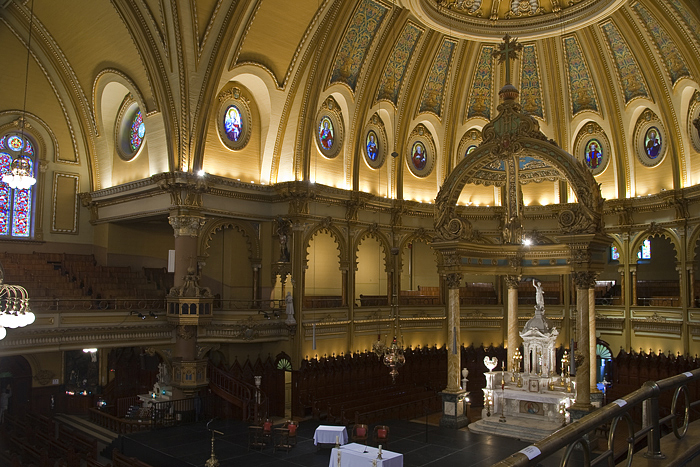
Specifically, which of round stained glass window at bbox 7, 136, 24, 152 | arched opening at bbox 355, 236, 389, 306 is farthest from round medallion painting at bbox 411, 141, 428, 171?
round stained glass window at bbox 7, 136, 24, 152

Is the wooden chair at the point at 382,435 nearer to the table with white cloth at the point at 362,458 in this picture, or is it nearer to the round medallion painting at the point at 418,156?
the table with white cloth at the point at 362,458

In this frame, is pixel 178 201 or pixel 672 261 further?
pixel 672 261

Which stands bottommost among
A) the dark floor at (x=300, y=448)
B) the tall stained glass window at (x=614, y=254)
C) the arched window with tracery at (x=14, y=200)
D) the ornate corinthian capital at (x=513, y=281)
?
the dark floor at (x=300, y=448)

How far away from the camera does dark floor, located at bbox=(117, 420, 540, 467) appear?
56.7ft

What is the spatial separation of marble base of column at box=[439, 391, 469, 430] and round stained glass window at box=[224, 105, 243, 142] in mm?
13557

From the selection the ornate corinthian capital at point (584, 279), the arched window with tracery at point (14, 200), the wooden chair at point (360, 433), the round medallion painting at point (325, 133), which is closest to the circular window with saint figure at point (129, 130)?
the arched window with tracery at point (14, 200)

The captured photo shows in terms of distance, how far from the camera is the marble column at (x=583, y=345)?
18531 millimetres

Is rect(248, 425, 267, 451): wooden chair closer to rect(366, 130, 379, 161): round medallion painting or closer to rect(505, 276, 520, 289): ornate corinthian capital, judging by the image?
rect(505, 276, 520, 289): ornate corinthian capital

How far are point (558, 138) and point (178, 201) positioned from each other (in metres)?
18.7

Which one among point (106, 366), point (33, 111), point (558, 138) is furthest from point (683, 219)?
point (33, 111)

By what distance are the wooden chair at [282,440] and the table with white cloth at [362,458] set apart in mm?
3692

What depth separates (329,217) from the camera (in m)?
27.0

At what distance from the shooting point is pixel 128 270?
2758 cm

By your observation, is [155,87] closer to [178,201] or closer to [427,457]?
[178,201]
